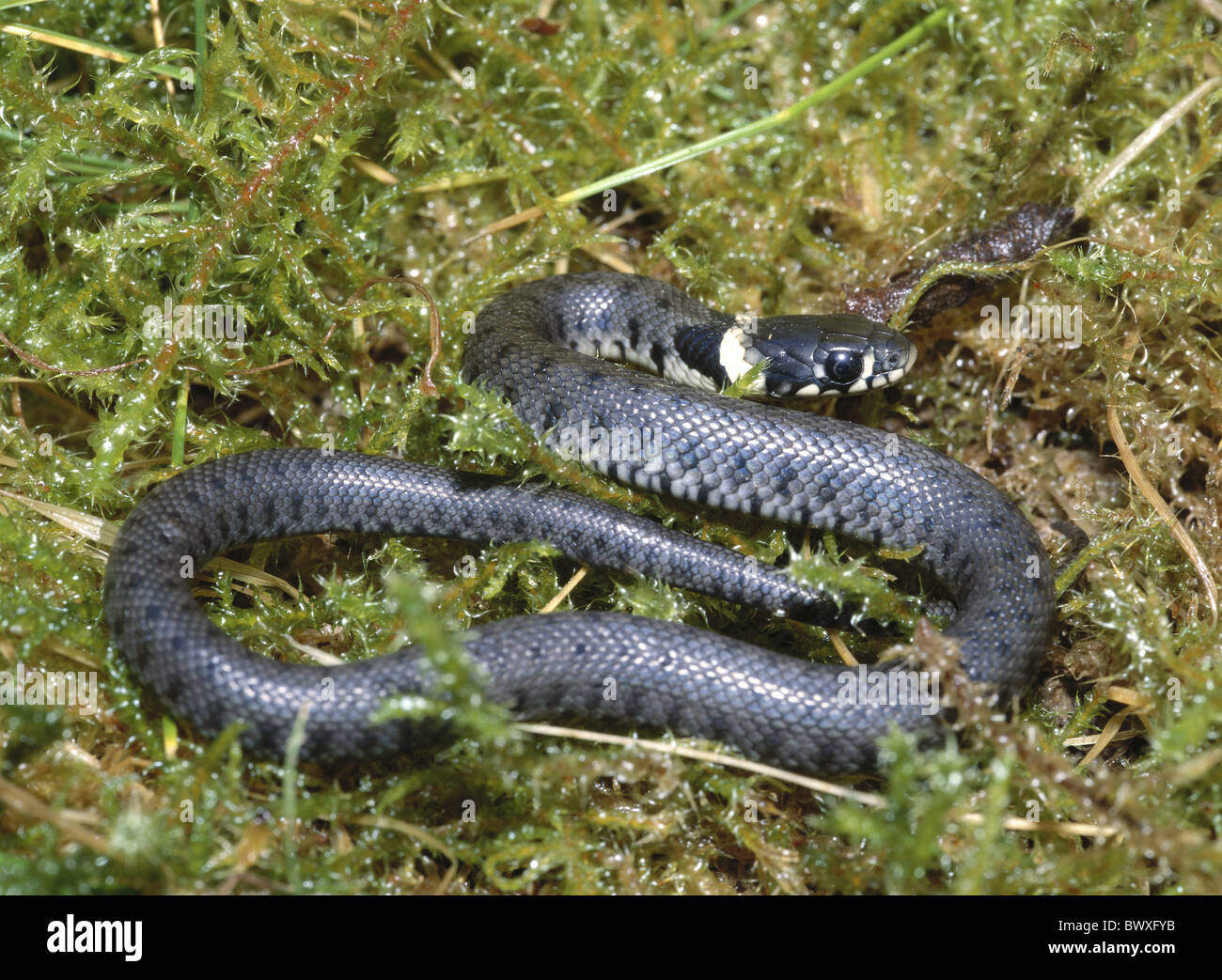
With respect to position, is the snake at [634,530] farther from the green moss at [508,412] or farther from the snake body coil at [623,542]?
the green moss at [508,412]

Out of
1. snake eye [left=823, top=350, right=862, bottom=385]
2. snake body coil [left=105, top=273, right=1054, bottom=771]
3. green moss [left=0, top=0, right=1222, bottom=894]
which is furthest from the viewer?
snake eye [left=823, top=350, right=862, bottom=385]

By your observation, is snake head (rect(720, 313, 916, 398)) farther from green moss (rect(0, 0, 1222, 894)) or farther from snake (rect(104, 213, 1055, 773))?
green moss (rect(0, 0, 1222, 894))

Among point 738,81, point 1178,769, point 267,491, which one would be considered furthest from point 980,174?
point 267,491

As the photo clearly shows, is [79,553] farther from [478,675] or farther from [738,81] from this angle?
[738,81]

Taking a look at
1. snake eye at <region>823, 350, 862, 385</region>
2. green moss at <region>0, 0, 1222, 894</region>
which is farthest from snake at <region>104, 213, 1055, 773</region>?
green moss at <region>0, 0, 1222, 894</region>

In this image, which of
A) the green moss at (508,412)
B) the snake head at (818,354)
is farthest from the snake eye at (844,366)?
the green moss at (508,412)

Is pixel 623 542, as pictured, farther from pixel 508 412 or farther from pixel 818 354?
pixel 818 354

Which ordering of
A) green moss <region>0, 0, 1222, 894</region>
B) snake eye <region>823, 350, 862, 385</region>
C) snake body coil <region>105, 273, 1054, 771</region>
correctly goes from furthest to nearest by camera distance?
snake eye <region>823, 350, 862, 385</region>
snake body coil <region>105, 273, 1054, 771</region>
green moss <region>0, 0, 1222, 894</region>
